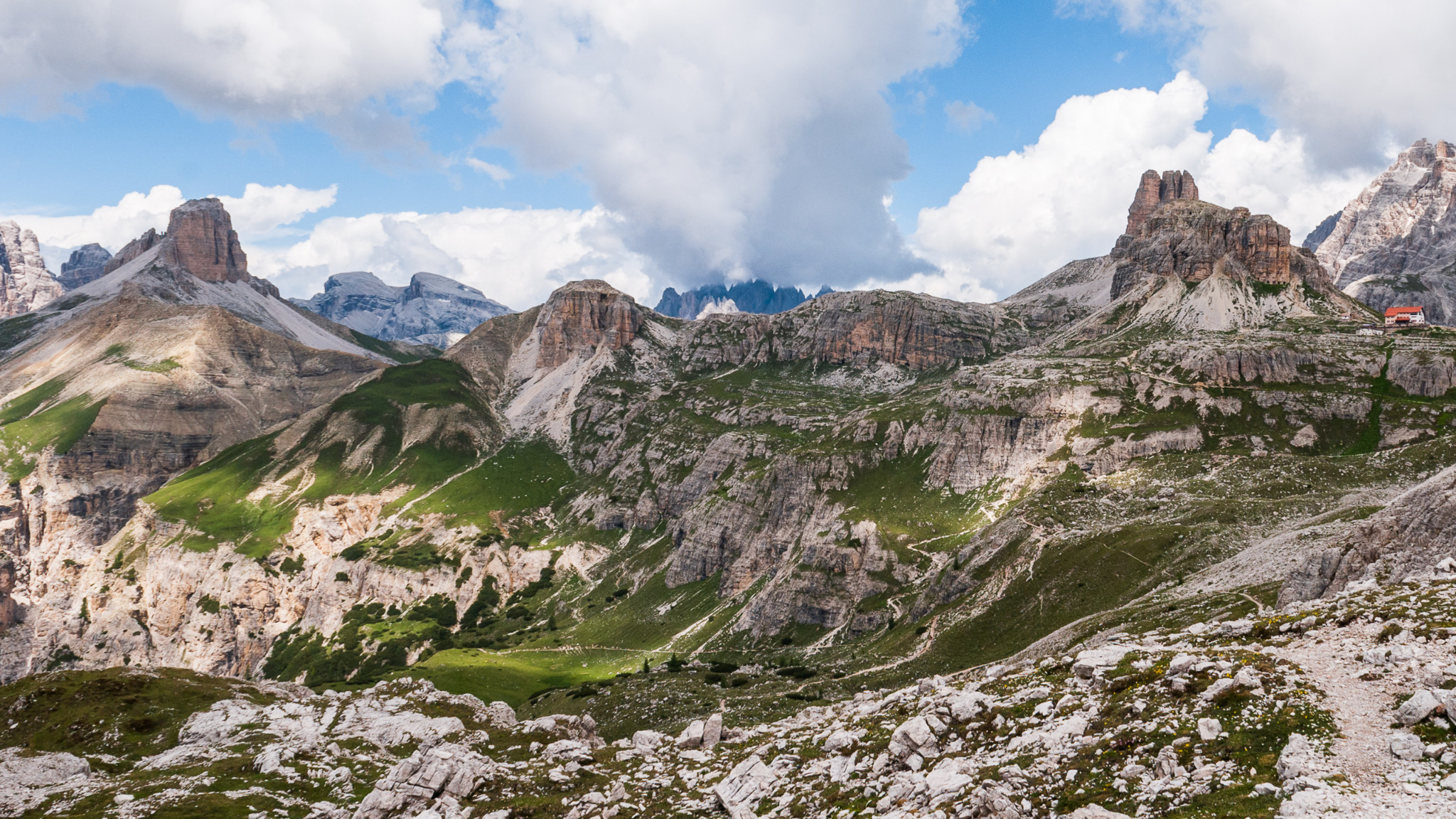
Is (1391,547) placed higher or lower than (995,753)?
higher

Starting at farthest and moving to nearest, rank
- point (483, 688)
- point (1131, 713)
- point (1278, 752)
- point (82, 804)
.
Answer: point (483, 688), point (82, 804), point (1131, 713), point (1278, 752)

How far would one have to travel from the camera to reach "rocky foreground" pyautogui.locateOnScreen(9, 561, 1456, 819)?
26.8 m

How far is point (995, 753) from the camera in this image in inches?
1423

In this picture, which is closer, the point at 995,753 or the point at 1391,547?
the point at 995,753

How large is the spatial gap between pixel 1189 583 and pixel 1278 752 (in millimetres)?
67512

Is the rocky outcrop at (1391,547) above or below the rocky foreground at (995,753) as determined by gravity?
above

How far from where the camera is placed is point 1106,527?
117m

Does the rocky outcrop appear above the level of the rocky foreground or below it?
above

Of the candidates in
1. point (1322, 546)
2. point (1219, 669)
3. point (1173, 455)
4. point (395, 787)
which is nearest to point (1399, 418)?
point (1173, 455)

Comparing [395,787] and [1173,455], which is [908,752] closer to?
[395,787]

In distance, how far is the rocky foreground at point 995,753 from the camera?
26766mm

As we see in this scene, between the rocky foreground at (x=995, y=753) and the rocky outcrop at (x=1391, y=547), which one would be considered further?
the rocky outcrop at (x=1391, y=547)

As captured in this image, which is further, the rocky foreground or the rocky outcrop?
the rocky outcrop

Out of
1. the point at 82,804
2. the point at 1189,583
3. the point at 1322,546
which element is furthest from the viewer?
the point at 1189,583
